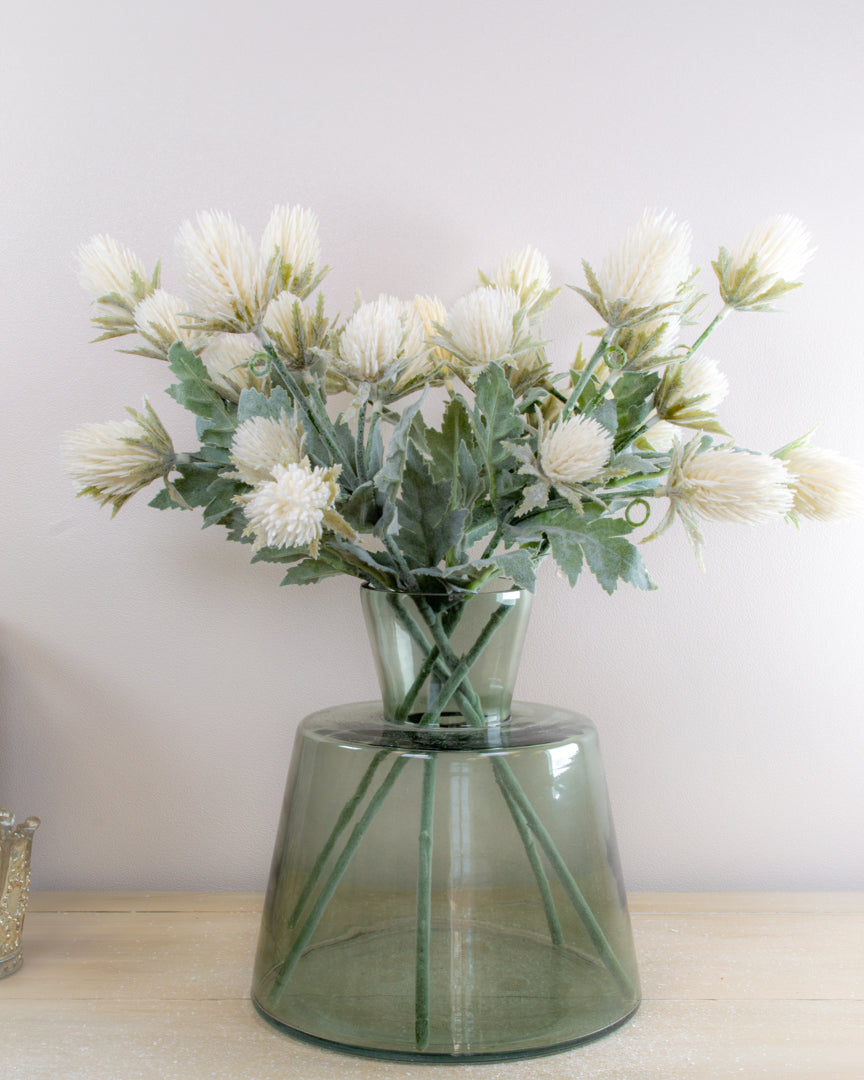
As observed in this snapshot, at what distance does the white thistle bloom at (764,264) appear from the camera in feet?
2.05

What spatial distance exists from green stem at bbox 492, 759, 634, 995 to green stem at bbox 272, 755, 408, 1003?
7 cm

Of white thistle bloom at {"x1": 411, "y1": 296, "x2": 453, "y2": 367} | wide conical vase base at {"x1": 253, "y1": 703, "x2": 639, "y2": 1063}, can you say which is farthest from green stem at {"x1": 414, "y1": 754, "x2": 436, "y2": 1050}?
white thistle bloom at {"x1": 411, "y1": 296, "x2": 453, "y2": 367}

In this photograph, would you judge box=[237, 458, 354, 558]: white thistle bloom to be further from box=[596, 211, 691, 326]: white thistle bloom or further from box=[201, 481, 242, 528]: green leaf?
box=[596, 211, 691, 326]: white thistle bloom

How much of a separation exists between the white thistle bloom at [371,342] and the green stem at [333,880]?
24 centimetres

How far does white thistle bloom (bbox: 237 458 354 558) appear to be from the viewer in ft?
1.56

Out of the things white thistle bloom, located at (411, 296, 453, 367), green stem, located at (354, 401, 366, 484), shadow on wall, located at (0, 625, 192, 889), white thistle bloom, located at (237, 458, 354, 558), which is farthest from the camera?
shadow on wall, located at (0, 625, 192, 889)

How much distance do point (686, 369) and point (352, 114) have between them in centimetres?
46

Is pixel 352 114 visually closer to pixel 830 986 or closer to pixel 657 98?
pixel 657 98

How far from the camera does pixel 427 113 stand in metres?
0.87

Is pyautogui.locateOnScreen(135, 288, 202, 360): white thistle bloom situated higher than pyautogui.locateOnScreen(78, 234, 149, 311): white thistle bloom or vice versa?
pyautogui.locateOnScreen(78, 234, 149, 311): white thistle bloom

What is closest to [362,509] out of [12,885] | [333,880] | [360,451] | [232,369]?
[360,451]

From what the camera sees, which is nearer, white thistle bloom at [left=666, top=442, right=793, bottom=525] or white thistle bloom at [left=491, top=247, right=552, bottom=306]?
white thistle bloom at [left=666, top=442, right=793, bottom=525]

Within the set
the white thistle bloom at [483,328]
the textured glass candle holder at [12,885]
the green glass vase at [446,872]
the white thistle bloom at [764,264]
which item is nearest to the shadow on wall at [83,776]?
the textured glass candle holder at [12,885]

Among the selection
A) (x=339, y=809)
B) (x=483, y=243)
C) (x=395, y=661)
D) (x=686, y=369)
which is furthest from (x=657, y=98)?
(x=339, y=809)
